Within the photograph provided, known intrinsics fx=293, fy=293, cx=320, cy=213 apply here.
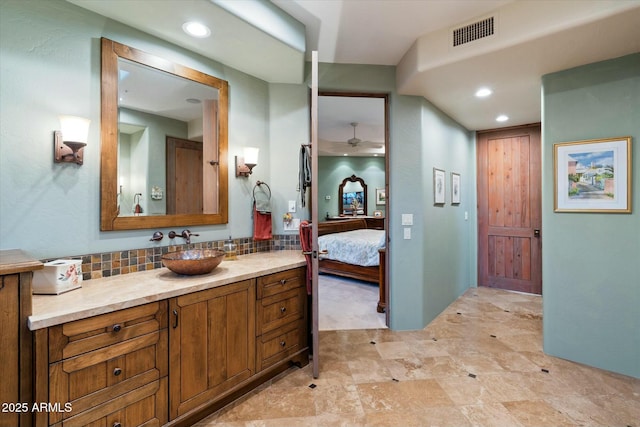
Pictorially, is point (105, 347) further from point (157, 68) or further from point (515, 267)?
point (515, 267)

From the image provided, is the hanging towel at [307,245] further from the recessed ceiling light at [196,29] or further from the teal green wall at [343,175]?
the teal green wall at [343,175]

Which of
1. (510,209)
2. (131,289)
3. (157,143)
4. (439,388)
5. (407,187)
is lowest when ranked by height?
(439,388)

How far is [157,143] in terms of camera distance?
2.20 meters

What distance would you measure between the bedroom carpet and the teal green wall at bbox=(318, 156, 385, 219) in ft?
12.4

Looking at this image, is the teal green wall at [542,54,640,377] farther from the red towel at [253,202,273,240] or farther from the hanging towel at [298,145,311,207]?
the red towel at [253,202,273,240]

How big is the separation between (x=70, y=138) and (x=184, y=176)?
753mm

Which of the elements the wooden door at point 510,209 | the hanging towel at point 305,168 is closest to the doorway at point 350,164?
the hanging towel at point 305,168

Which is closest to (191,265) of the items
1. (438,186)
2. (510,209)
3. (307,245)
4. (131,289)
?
(131,289)

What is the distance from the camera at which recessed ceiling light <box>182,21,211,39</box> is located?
6.61 feet

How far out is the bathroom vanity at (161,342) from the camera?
1296 mm

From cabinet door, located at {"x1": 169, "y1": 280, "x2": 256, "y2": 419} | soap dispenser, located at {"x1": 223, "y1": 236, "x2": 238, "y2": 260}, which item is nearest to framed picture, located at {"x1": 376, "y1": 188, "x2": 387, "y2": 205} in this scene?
soap dispenser, located at {"x1": 223, "y1": 236, "x2": 238, "y2": 260}

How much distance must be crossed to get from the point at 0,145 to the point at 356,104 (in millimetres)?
3913

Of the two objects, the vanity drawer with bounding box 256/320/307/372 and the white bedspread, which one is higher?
the white bedspread

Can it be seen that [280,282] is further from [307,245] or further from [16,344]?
[16,344]
